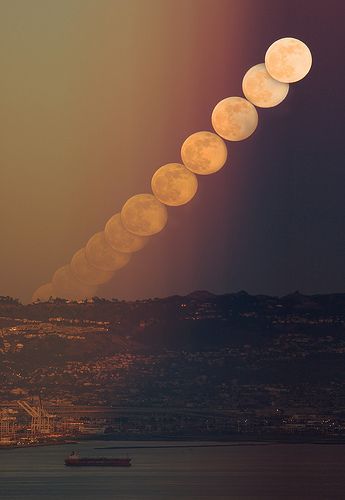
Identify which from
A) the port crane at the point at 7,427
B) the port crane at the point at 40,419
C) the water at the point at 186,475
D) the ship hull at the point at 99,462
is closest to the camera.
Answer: the water at the point at 186,475

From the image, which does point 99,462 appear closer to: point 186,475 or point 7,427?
point 186,475

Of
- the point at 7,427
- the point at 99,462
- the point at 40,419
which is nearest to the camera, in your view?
the point at 99,462

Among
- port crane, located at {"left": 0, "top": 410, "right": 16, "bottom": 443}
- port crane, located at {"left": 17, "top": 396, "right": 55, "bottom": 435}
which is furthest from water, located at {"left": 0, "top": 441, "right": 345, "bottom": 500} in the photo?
port crane, located at {"left": 17, "top": 396, "right": 55, "bottom": 435}

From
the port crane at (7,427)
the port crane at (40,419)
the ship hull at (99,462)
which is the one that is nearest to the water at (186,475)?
the ship hull at (99,462)

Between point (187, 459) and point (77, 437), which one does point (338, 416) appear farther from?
point (187, 459)

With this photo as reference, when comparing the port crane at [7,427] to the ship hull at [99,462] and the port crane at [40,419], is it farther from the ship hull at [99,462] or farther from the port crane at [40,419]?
the ship hull at [99,462]

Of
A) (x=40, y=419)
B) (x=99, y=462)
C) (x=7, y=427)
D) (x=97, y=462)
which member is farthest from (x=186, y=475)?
(x=7, y=427)

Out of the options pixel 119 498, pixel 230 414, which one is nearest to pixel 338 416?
pixel 230 414
